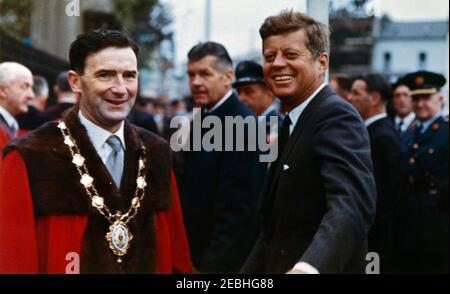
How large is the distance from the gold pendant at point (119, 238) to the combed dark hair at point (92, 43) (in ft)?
1.98

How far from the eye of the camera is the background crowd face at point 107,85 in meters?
2.49

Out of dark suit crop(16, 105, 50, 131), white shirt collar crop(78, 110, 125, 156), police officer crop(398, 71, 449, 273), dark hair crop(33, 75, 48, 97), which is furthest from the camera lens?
dark hair crop(33, 75, 48, 97)

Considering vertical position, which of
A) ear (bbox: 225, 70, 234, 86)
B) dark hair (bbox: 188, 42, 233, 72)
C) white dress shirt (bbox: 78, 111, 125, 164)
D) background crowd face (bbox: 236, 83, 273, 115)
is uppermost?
dark hair (bbox: 188, 42, 233, 72)

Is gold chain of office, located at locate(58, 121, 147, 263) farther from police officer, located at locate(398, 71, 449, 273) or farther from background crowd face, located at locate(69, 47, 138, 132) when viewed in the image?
police officer, located at locate(398, 71, 449, 273)

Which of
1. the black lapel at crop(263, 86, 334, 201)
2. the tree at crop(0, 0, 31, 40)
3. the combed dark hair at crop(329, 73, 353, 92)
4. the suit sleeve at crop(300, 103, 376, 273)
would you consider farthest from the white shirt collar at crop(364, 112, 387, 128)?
the tree at crop(0, 0, 31, 40)

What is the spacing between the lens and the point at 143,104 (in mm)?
9500

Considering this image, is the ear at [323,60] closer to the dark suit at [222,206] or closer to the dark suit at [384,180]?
the dark suit at [222,206]

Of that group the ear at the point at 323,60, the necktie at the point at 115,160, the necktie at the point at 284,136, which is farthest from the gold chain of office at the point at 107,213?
the ear at the point at 323,60

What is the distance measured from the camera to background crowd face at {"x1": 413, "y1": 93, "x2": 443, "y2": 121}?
493 cm

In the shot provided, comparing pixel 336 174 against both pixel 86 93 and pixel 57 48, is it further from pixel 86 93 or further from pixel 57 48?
pixel 57 48

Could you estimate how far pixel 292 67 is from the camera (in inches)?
92.7

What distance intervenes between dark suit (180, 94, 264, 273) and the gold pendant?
0.84 meters
